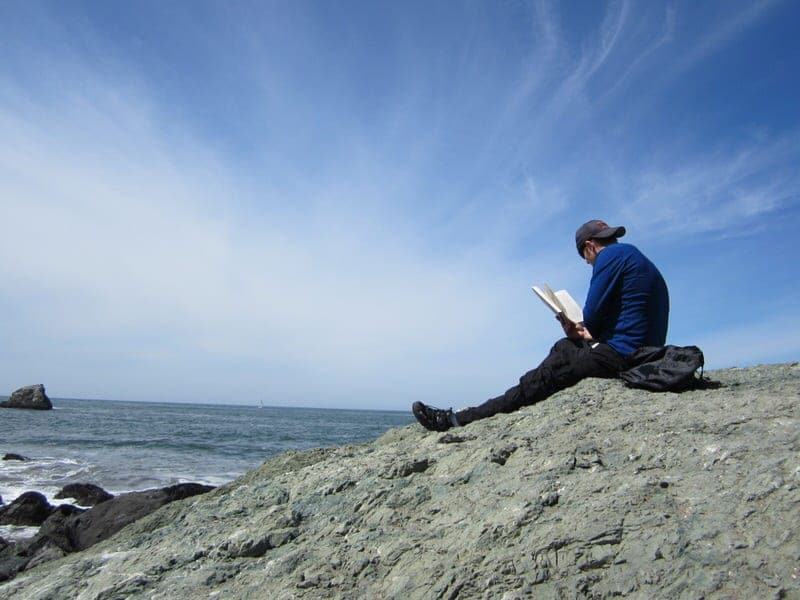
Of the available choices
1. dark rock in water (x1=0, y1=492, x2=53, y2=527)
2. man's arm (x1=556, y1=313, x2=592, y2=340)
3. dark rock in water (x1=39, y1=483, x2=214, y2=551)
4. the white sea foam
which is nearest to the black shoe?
man's arm (x1=556, y1=313, x2=592, y2=340)

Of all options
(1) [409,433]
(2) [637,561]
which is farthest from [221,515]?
(2) [637,561]

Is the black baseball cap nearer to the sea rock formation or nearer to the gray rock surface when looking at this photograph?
the gray rock surface

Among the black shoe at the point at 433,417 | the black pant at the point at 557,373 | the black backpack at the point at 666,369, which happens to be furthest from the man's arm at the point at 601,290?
the black shoe at the point at 433,417

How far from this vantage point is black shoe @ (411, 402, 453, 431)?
5246 mm

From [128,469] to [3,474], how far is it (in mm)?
3795

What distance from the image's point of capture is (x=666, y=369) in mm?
4445

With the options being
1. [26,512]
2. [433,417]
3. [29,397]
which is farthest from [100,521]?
[29,397]

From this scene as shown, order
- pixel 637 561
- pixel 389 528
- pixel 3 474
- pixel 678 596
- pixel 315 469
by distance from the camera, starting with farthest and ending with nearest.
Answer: pixel 3 474, pixel 315 469, pixel 389 528, pixel 637 561, pixel 678 596

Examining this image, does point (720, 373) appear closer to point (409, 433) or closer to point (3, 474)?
point (409, 433)

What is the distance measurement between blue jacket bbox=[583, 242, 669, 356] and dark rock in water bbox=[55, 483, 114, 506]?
45.5 ft

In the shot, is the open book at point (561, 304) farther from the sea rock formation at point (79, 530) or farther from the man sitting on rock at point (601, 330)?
the sea rock formation at point (79, 530)

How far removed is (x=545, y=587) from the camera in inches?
99.2

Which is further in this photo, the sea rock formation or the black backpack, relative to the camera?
the sea rock formation

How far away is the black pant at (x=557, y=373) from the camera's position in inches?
193
